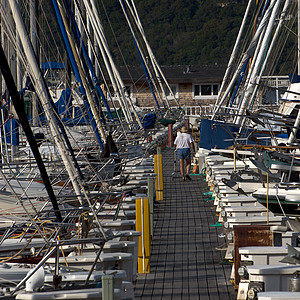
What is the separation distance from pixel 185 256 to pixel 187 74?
50516 mm

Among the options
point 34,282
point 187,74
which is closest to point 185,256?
point 34,282

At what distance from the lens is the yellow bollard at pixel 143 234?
9.61 m

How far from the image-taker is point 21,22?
9.44 metres

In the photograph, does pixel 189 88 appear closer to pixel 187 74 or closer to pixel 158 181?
pixel 187 74

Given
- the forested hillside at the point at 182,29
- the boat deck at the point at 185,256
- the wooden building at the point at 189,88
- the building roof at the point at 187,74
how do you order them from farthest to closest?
1. the forested hillside at the point at 182,29
2. the building roof at the point at 187,74
3. the wooden building at the point at 189,88
4. the boat deck at the point at 185,256

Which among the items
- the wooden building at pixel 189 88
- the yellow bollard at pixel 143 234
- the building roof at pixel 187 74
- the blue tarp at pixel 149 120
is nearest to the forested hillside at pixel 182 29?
the building roof at pixel 187 74

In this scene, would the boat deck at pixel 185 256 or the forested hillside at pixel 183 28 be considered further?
the forested hillside at pixel 183 28

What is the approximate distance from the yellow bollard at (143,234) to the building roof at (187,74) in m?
45.7

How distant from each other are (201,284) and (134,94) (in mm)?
48210

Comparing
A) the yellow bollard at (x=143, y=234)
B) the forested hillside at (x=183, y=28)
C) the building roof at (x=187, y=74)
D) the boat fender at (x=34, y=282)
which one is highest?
the forested hillside at (x=183, y=28)

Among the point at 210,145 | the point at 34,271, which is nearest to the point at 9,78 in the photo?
the point at 34,271

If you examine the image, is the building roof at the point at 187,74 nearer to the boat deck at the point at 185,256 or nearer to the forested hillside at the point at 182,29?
the forested hillside at the point at 182,29

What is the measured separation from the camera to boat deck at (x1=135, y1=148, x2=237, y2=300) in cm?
855

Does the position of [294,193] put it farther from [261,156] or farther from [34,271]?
[34,271]
